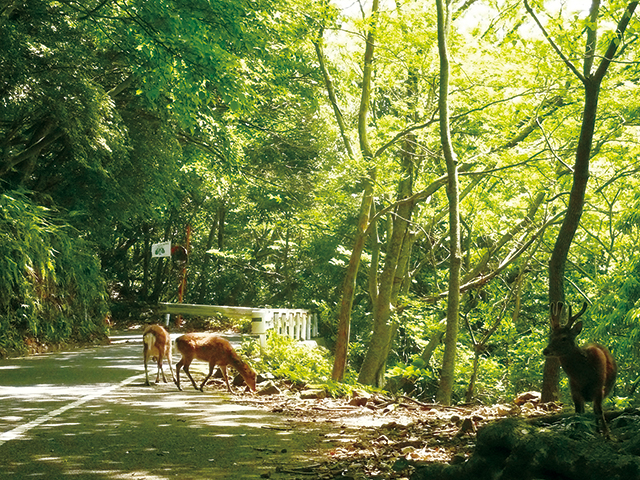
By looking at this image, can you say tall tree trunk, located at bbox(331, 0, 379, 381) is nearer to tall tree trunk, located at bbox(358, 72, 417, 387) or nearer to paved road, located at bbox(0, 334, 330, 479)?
tall tree trunk, located at bbox(358, 72, 417, 387)

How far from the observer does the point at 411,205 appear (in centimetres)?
2122

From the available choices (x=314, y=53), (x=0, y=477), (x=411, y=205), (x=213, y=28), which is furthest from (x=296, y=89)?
(x=0, y=477)

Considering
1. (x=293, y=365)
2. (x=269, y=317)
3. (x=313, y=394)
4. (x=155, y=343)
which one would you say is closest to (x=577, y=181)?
(x=313, y=394)

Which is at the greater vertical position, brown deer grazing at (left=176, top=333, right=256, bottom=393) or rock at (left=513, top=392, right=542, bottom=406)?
brown deer grazing at (left=176, top=333, right=256, bottom=393)

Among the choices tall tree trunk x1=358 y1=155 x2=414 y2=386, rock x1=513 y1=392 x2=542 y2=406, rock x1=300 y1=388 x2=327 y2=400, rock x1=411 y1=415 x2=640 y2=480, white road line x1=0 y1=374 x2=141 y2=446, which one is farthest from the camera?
tall tree trunk x1=358 y1=155 x2=414 y2=386

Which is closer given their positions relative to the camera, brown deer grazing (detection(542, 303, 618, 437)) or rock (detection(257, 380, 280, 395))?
brown deer grazing (detection(542, 303, 618, 437))

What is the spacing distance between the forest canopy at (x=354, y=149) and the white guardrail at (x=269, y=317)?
4.49 feet

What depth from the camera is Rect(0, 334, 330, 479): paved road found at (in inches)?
263

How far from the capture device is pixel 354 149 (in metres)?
21.2

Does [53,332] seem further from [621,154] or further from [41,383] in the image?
[621,154]

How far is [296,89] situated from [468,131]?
7.14 meters

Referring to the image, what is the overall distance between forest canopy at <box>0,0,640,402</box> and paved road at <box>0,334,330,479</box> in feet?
17.0

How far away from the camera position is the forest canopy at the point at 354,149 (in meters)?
14.9

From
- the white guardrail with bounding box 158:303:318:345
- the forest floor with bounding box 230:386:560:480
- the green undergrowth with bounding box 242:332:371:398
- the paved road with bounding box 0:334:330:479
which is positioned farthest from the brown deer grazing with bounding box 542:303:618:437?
the white guardrail with bounding box 158:303:318:345
